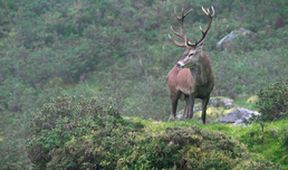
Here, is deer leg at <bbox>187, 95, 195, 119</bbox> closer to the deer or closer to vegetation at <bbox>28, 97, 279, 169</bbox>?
the deer

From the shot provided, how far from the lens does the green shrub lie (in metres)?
15.4

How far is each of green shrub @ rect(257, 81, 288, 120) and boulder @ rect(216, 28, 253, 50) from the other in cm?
2939

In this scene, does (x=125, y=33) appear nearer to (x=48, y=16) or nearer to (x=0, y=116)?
(x=48, y=16)

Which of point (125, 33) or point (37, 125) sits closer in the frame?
point (37, 125)

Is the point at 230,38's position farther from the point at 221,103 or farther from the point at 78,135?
the point at 78,135

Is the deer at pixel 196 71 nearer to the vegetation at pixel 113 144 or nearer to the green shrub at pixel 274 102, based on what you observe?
the green shrub at pixel 274 102

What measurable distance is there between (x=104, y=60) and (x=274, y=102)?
36285 millimetres

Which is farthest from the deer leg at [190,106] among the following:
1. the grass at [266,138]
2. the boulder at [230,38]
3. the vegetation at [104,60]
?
the boulder at [230,38]

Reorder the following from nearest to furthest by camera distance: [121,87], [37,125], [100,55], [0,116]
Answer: [37,125] < [0,116] < [121,87] < [100,55]

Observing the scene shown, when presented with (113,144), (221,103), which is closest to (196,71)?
(113,144)

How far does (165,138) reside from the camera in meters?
11.3

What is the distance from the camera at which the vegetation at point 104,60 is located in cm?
1599

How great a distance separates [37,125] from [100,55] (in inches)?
1404

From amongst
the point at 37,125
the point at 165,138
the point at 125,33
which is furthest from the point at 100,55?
the point at 165,138
